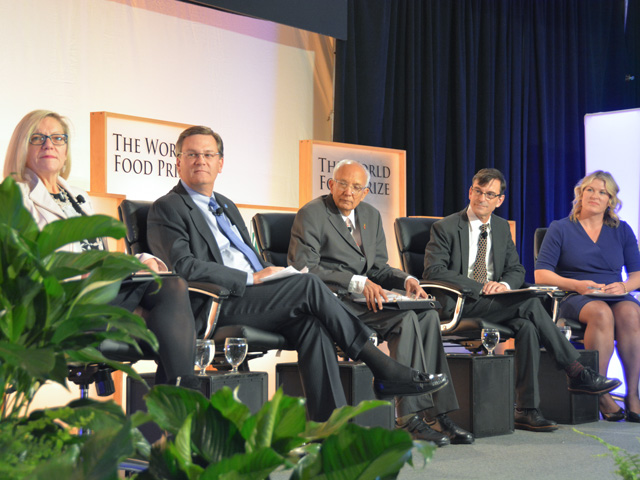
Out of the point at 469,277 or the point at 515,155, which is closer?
the point at 469,277

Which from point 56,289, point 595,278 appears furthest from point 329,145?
point 56,289

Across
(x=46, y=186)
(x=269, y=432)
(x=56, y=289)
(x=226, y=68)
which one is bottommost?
(x=269, y=432)

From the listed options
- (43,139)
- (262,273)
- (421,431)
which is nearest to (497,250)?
(421,431)

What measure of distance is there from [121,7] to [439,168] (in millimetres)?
2383

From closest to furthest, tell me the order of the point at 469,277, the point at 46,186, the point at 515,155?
the point at 46,186 < the point at 469,277 < the point at 515,155

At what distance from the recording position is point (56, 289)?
0.87m

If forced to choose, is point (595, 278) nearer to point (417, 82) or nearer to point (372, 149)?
point (372, 149)

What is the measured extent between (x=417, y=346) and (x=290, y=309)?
680 mm

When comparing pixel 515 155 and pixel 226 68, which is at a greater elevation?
pixel 226 68

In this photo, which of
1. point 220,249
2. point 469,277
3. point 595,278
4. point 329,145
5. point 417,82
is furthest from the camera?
point 417,82

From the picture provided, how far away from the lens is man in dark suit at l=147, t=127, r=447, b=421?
9.12ft

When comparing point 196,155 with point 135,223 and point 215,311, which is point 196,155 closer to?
point 135,223

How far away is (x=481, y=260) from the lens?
411 centimetres

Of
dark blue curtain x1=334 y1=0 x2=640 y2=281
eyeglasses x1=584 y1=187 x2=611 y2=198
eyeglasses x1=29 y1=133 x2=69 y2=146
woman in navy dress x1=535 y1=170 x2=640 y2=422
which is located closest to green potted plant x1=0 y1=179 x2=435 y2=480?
eyeglasses x1=29 y1=133 x2=69 y2=146
